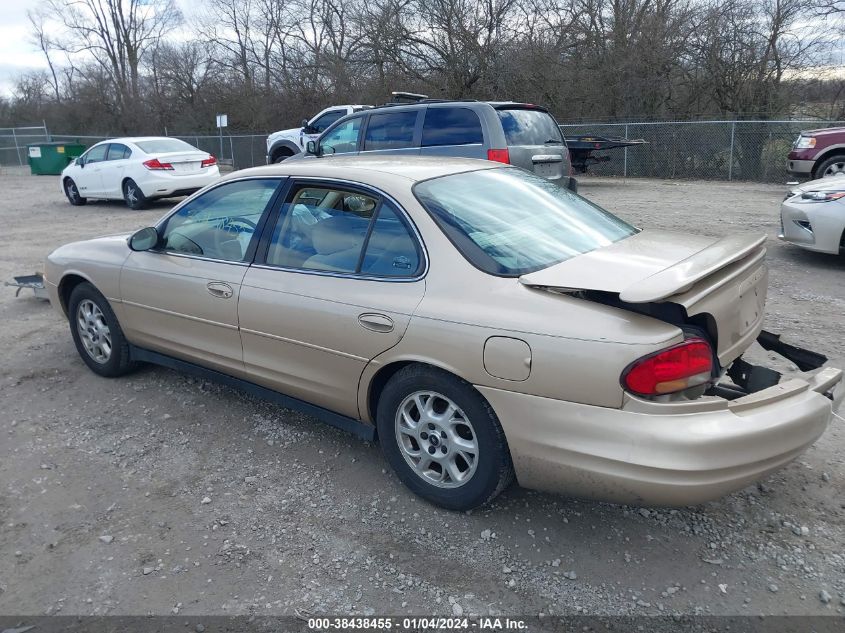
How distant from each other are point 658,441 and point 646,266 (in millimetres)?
839

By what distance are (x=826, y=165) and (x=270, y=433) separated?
12.3 m

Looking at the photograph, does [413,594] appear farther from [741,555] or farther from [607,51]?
[607,51]

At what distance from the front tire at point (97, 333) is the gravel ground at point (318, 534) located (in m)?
0.36

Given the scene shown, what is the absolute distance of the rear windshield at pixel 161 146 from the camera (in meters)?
14.6

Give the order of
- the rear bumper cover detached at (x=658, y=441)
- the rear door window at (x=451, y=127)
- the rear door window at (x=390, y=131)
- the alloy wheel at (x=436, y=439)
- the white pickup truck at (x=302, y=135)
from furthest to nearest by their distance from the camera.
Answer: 1. the white pickup truck at (x=302, y=135)
2. the rear door window at (x=390, y=131)
3. the rear door window at (x=451, y=127)
4. the alloy wheel at (x=436, y=439)
5. the rear bumper cover detached at (x=658, y=441)

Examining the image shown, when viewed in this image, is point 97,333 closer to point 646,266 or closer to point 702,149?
point 646,266

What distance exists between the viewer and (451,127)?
9.34m

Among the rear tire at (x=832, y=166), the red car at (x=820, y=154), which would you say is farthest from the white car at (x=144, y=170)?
the rear tire at (x=832, y=166)

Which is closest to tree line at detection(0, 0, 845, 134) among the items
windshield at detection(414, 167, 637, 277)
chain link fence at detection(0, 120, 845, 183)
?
chain link fence at detection(0, 120, 845, 183)

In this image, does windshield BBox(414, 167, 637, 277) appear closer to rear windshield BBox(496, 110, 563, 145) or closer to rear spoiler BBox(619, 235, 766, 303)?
rear spoiler BBox(619, 235, 766, 303)

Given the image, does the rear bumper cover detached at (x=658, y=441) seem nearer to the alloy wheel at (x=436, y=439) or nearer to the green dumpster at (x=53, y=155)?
the alloy wheel at (x=436, y=439)

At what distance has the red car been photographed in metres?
12.5

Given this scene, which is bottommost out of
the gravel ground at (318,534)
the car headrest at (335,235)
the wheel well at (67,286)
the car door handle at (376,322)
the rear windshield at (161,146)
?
the gravel ground at (318,534)

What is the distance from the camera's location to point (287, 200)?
3803mm
